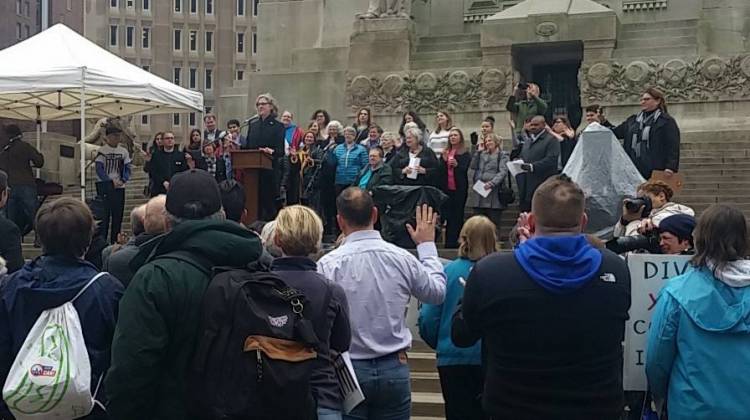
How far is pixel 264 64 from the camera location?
24.2 meters

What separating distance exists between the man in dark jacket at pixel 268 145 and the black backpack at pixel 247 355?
Result: 9.60m

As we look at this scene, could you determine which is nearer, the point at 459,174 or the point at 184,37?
the point at 459,174

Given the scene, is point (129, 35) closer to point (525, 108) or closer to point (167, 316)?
point (525, 108)

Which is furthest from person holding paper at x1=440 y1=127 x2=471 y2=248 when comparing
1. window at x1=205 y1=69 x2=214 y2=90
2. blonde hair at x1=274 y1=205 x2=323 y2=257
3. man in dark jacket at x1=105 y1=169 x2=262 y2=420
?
window at x1=205 y1=69 x2=214 y2=90

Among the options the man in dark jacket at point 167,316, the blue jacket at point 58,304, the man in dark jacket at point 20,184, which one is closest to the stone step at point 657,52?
the man in dark jacket at point 20,184

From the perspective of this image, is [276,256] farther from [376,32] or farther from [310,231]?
[376,32]

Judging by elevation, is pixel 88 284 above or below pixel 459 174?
below

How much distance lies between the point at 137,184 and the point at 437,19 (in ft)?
27.4

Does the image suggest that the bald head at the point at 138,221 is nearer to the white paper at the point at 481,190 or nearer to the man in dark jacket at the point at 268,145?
the white paper at the point at 481,190

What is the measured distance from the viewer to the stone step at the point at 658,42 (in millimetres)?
20828

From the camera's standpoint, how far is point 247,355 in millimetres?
3811

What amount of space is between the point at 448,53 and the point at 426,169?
10.1 m

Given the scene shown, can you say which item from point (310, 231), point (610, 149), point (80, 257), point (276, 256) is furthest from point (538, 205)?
point (610, 149)

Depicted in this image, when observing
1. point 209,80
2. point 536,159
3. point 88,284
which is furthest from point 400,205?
point 209,80
